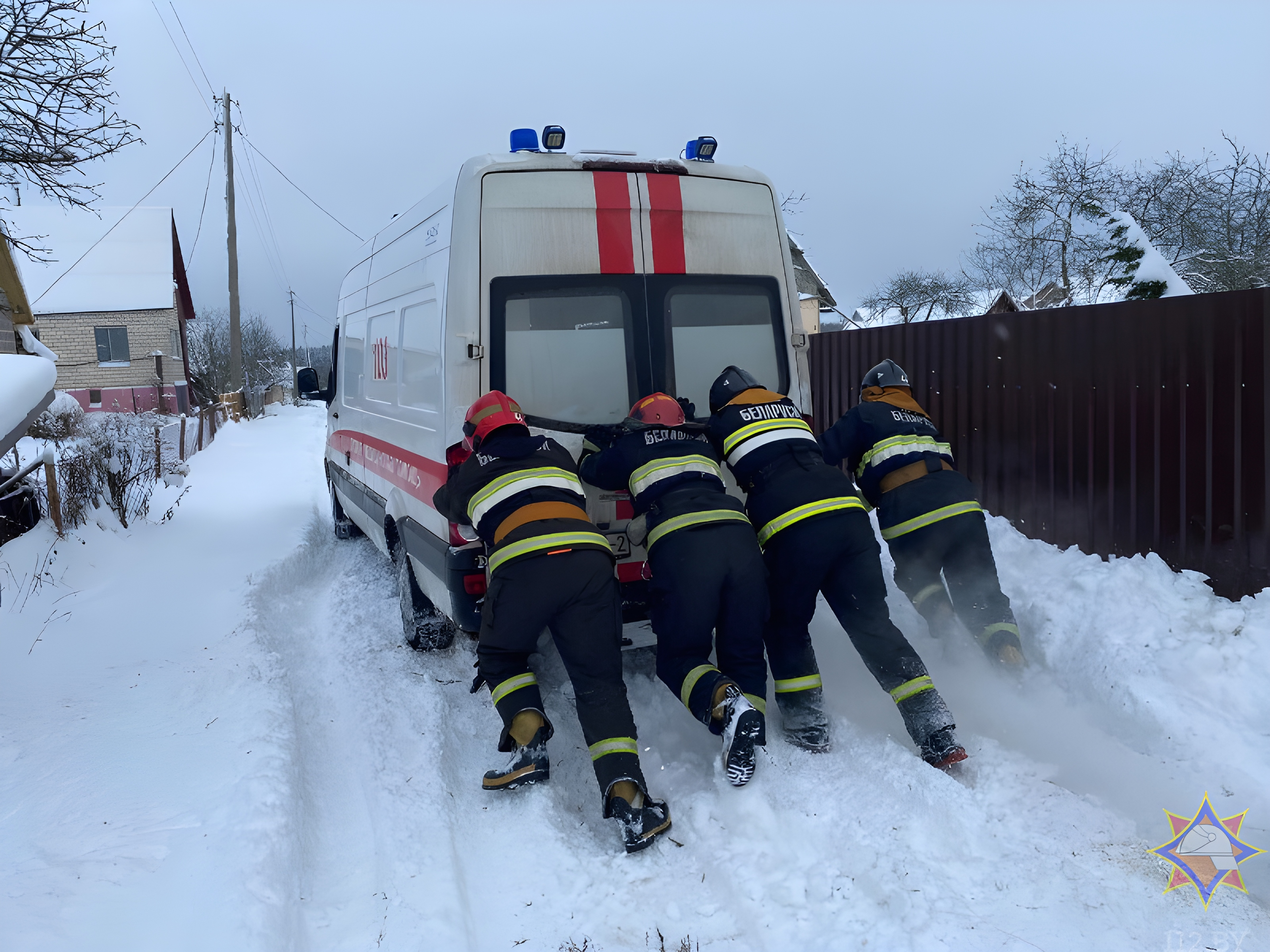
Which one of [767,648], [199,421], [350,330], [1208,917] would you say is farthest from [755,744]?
[199,421]

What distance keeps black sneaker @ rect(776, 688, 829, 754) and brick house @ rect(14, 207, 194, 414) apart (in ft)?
90.0

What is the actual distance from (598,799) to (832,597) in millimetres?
1419

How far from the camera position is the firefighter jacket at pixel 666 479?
364 cm

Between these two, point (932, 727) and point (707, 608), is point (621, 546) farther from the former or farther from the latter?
point (932, 727)

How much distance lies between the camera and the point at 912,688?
357 centimetres

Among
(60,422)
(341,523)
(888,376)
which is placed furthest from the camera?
(60,422)

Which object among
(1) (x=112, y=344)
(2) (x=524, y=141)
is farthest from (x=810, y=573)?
Answer: (1) (x=112, y=344)

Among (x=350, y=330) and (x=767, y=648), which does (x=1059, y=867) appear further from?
(x=350, y=330)

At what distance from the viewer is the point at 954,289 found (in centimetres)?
→ 2545

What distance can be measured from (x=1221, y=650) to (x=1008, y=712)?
99cm

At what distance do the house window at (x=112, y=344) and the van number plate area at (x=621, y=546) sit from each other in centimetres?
3060

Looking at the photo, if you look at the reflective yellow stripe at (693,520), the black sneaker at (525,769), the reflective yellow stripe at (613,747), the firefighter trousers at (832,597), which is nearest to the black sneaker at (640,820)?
the reflective yellow stripe at (613,747)

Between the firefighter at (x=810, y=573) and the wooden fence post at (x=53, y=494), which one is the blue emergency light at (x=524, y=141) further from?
the wooden fence post at (x=53, y=494)

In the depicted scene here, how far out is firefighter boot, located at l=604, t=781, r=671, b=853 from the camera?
3.02m
